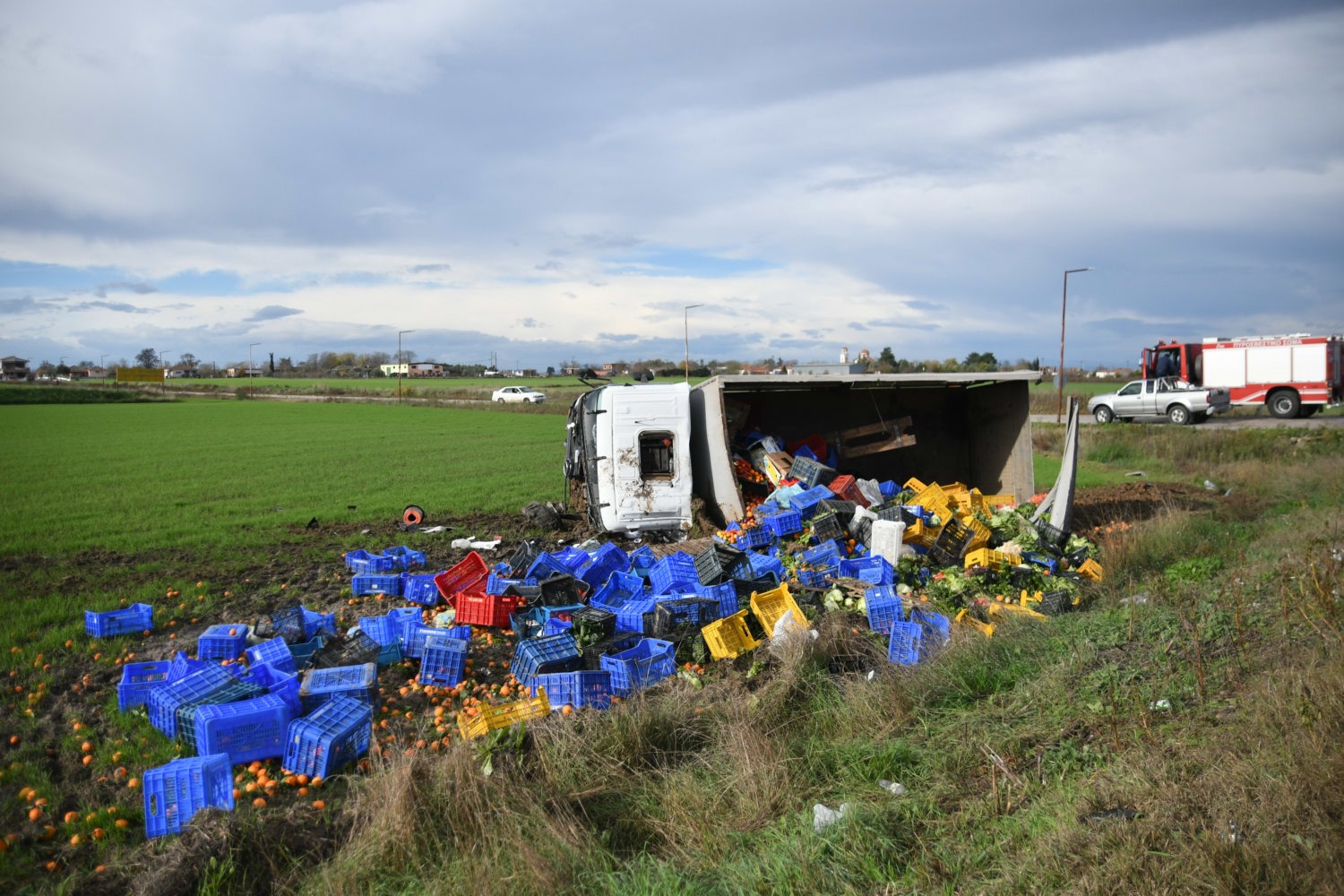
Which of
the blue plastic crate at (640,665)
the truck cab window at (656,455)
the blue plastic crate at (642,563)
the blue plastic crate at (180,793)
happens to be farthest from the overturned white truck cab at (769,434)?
the blue plastic crate at (180,793)

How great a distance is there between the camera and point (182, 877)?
3.63 metres

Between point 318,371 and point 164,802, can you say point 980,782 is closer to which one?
point 164,802

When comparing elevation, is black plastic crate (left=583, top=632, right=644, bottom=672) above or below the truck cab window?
below

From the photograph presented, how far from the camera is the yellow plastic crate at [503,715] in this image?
16.5 feet

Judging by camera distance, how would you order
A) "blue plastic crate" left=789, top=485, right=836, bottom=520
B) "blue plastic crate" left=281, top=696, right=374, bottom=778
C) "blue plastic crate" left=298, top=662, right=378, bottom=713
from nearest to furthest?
"blue plastic crate" left=281, top=696, right=374, bottom=778, "blue plastic crate" left=298, top=662, right=378, bottom=713, "blue plastic crate" left=789, top=485, right=836, bottom=520

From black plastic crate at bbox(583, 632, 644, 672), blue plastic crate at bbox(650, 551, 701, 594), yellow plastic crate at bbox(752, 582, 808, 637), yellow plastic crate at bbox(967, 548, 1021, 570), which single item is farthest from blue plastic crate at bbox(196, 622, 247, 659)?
yellow plastic crate at bbox(967, 548, 1021, 570)

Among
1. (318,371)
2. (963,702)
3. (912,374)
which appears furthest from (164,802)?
(318,371)

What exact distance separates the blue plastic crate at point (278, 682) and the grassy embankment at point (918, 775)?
79 cm

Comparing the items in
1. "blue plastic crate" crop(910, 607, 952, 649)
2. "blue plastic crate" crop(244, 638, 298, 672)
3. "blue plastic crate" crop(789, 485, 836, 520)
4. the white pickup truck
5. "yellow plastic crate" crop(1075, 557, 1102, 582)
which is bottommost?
"yellow plastic crate" crop(1075, 557, 1102, 582)

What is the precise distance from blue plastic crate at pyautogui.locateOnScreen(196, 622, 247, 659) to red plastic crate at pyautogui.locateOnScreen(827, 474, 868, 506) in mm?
7039

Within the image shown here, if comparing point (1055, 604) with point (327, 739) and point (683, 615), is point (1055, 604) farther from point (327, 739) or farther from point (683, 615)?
point (327, 739)

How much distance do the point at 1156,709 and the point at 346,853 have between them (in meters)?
4.45

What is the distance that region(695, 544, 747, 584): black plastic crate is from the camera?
25.8ft

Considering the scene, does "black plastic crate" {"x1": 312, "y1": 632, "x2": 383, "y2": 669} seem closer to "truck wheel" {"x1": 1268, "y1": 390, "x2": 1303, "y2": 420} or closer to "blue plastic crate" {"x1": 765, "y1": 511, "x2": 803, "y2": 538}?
"blue plastic crate" {"x1": 765, "y1": 511, "x2": 803, "y2": 538}
